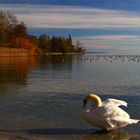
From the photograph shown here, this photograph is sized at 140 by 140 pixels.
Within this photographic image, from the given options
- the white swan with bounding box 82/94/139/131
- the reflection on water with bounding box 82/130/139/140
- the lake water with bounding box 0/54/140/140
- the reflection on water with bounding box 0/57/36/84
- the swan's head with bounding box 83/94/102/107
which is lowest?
the reflection on water with bounding box 0/57/36/84

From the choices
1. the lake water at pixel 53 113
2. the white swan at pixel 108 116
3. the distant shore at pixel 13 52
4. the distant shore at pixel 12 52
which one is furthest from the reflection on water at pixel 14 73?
the distant shore at pixel 13 52

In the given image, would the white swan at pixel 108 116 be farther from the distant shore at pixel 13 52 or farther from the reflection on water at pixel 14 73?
the distant shore at pixel 13 52

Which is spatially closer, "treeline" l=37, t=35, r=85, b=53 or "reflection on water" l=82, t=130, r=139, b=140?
"reflection on water" l=82, t=130, r=139, b=140

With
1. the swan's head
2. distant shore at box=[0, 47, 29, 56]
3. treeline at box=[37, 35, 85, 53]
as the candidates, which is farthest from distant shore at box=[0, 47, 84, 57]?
the swan's head

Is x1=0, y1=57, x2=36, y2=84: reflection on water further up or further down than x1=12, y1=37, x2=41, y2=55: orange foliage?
further down

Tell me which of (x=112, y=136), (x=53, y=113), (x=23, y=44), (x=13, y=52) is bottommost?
(x=13, y=52)

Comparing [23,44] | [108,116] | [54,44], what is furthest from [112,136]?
[54,44]

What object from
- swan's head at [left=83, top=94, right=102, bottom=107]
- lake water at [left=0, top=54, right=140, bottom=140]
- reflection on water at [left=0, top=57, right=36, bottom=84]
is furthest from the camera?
reflection on water at [left=0, top=57, right=36, bottom=84]

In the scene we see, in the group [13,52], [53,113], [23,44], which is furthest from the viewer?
[23,44]

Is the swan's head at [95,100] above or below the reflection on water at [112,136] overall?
above

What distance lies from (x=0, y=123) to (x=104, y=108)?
11.3ft

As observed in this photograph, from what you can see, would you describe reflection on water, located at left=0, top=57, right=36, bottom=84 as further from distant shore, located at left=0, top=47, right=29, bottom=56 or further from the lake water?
distant shore, located at left=0, top=47, right=29, bottom=56

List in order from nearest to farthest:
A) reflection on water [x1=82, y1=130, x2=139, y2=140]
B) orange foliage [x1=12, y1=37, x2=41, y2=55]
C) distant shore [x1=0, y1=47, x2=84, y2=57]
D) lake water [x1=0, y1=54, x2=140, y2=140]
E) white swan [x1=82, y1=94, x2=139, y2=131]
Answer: reflection on water [x1=82, y1=130, x2=139, y2=140]
white swan [x1=82, y1=94, x2=139, y2=131]
lake water [x1=0, y1=54, x2=140, y2=140]
distant shore [x1=0, y1=47, x2=84, y2=57]
orange foliage [x1=12, y1=37, x2=41, y2=55]

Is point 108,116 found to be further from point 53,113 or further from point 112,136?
point 53,113
